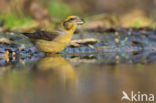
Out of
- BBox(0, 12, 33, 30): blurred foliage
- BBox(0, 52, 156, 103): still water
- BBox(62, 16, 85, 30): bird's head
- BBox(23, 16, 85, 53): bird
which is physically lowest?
BBox(0, 52, 156, 103): still water

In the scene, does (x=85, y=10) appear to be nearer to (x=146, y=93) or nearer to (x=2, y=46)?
(x=2, y=46)

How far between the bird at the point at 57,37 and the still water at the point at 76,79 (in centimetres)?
19

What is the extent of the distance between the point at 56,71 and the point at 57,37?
142 centimetres

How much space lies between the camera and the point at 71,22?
17.4 feet

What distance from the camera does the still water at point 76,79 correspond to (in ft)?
8.23

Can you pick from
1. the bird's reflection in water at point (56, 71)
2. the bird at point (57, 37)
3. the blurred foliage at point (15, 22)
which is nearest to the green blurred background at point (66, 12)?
the blurred foliage at point (15, 22)

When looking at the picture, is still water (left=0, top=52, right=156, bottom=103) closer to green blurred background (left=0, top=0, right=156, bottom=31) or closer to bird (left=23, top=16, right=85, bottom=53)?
bird (left=23, top=16, right=85, bottom=53)

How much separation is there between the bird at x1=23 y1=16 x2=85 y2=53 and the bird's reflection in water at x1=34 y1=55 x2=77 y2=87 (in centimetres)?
31

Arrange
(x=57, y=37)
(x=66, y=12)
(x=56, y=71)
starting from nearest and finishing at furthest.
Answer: (x=56, y=71)
(x=57, y=37)
(x=66, y=12)

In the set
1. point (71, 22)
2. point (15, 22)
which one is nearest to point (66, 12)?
point (15, 22)

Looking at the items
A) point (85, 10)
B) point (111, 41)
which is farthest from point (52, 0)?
point (111, 41)

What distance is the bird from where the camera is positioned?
17.2 ft

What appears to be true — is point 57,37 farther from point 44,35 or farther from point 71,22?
point 71,22

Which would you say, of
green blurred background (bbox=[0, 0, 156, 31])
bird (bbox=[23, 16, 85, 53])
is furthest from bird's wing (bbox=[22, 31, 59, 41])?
green blurred background (bbox=[0, 0, 156, 31])
